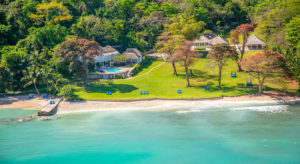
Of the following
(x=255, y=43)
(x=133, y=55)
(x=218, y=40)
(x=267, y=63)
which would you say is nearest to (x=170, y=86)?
(x=133, y=55)

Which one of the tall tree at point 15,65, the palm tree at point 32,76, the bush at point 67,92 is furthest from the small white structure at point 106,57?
the tall tree at point 15,65

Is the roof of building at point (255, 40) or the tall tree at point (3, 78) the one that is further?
the roof of building at point (255, 40)

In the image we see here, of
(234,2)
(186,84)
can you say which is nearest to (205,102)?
(186,84)

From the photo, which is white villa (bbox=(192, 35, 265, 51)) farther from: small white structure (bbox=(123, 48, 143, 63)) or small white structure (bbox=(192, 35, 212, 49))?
small white structure (bbox=(123, 48, 143, 63))

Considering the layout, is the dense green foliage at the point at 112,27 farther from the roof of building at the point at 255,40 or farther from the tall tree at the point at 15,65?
the roof of building at the point at 255,40

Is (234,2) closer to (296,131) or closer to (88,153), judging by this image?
(296,131)

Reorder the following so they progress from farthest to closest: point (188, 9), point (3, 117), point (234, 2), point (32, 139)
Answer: point (234, 2)
point (188, 9)
point (3, 117)
point (32, 139)

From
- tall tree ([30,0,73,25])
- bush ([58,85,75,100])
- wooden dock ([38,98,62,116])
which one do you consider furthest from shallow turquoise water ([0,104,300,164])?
tall tree ([30,0,73,25])
